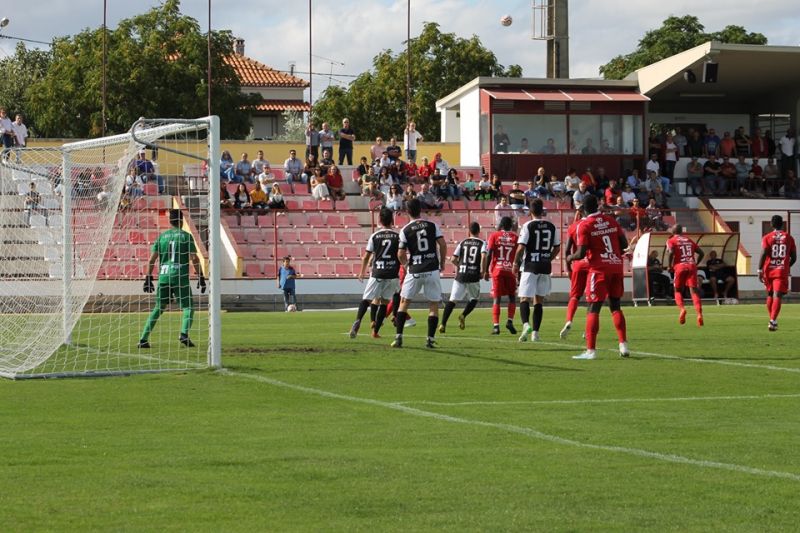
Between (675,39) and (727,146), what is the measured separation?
123ft

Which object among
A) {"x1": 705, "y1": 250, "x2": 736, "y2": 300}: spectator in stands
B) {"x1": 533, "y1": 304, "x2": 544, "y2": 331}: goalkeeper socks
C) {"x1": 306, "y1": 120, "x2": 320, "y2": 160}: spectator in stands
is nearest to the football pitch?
{"x1": 533, "y1": 304, "x2": 544, "y2": 331}: goalkeeper socks

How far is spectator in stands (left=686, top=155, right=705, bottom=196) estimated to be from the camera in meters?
47.8

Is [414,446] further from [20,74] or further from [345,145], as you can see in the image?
[20,74]

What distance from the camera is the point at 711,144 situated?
162 ft

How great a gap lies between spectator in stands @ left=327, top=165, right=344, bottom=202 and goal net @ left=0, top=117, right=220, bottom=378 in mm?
20535

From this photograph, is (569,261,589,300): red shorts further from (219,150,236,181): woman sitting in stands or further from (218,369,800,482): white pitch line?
(219,150,236,181): woman sitting in stands

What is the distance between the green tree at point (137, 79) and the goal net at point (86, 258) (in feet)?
157

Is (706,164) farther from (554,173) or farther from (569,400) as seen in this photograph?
(569,400)

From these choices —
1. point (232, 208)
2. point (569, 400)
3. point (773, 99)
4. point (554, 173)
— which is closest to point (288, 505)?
point (569, 400)

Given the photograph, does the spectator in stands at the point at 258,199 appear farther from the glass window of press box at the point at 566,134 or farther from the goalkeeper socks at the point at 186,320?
the goalkeeper socks at the point at 186,320

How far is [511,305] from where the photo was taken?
23156mm

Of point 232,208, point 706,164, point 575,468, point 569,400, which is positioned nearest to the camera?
point 575,468

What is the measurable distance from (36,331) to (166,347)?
2076mm

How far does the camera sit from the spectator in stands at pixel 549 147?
161 ft
